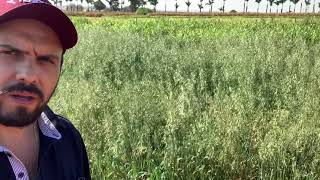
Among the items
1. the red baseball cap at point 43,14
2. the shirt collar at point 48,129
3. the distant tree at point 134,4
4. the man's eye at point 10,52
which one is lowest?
the shirt collar at point 48,129

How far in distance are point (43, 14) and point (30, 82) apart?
0.65 ft

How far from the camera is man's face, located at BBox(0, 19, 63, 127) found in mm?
1154

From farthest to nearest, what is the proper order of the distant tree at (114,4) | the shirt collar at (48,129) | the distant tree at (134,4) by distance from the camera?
the distant tree at (114,4) → the distant tree at (134,4) → the shirt collar at (48,129)

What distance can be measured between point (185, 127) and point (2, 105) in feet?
8.83

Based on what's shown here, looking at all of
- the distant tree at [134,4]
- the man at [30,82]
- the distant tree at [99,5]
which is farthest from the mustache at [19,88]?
the distant tree at [99,5]

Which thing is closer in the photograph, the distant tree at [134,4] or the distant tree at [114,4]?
the distant tree at [134,4]

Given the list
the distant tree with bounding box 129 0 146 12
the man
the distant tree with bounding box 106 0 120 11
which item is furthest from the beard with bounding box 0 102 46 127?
the distant tree with bounding box 106 0 120 11

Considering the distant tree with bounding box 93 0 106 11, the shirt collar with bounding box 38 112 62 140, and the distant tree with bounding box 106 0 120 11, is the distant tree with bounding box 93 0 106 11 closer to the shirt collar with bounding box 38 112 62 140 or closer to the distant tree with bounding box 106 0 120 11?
the distant tree with bounding box 106 0 120 11

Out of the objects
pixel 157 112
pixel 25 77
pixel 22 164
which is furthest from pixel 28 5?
pixel 157 112

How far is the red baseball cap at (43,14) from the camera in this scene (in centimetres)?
114

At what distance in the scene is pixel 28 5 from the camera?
3.78 ft

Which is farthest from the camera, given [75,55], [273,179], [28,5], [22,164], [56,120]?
[75,55]

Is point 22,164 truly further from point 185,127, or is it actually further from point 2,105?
point 185,127

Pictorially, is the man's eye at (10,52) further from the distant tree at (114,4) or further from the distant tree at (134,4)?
the distant tree at (114,4)
